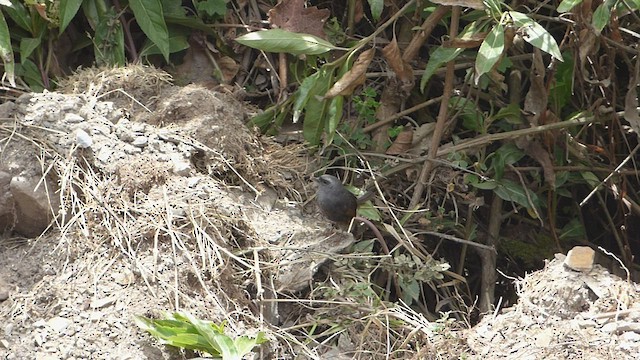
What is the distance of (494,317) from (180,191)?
126 centimetres

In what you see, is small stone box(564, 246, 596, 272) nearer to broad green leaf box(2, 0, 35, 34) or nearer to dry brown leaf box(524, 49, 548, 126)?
dry brown leaf box(524, 49, 548, 126)

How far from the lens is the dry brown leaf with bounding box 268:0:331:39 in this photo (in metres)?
4.50

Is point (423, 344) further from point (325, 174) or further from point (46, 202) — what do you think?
point (46, 202)

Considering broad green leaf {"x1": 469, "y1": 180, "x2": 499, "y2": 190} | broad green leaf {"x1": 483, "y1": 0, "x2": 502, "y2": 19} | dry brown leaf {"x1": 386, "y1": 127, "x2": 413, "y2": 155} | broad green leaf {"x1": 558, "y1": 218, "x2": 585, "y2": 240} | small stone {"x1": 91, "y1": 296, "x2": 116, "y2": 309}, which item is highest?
broad green leaf {"x1": 483, "y1": 0, "x2": 502, "y2": 19}

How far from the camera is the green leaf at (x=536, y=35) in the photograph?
11.6ft

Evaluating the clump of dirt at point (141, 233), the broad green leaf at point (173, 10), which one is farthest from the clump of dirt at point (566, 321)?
the broad green leaf at point (173, 10)

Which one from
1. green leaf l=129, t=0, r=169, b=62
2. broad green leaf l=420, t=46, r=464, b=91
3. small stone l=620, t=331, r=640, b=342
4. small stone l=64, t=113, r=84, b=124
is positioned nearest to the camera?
small stone l=620, t=331, r=640, b=342

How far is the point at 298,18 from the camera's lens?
451 centimetres

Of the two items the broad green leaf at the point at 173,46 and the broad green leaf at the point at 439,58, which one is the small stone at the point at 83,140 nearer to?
the broad green leaf at the point at 173,46

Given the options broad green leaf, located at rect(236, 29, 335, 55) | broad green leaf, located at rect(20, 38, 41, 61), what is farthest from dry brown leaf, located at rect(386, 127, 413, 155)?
broad green leaf, located at rect(20, 38, 41, 61)

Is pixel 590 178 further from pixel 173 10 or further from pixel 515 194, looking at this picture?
pixel 173 10

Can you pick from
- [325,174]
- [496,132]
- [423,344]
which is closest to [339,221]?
[325,174]

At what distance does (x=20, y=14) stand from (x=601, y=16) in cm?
250

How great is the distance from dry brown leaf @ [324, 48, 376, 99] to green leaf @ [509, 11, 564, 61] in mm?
653
